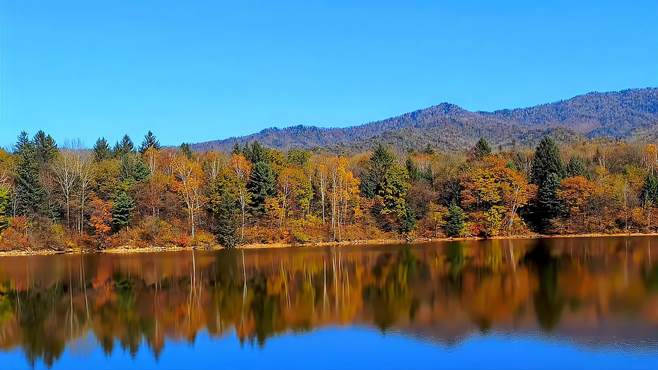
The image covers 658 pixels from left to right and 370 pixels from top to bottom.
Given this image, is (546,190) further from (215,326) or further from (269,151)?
(215,326)

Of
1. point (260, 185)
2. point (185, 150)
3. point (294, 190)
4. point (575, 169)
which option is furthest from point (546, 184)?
point (185, 150)

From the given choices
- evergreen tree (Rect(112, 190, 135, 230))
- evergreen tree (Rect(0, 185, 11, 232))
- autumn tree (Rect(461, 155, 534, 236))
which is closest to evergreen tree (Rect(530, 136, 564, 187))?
autumn tree (Rect(461, 155, 534, 236))

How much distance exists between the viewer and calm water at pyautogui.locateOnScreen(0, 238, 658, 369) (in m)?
19.0

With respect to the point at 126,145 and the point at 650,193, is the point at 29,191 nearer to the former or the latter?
the point at 126,145

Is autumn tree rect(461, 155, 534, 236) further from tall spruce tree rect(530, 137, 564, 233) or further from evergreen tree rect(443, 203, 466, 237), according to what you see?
evergreen tree rect(443, 203, 466, 237)

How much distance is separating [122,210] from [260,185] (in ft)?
43.0

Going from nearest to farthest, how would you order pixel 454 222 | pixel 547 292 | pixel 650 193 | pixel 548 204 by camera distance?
pixel 547 292, pixel 454 222, pixel 650 193, pixel 548 204

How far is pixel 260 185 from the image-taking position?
62.8 m

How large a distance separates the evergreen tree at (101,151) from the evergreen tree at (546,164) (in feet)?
163

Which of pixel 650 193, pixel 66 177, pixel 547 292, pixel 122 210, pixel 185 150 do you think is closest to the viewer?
pixel 547 292

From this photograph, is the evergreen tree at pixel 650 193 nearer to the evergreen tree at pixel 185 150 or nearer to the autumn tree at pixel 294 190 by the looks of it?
the autumn tree at pixel 294 190

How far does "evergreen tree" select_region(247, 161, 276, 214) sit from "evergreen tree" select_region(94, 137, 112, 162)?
2334 cm

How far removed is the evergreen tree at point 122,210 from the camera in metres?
57.4

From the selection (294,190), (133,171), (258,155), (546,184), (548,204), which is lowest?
(548,204)
